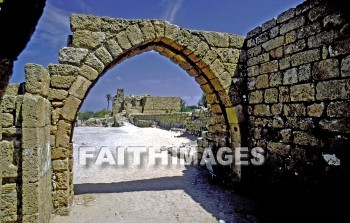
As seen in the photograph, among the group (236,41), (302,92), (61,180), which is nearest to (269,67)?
(302,92)

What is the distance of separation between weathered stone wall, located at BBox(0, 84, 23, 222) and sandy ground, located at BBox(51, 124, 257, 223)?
0.86 m

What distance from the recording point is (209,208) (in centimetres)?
391

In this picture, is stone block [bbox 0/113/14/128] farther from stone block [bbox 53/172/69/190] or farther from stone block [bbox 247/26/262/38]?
stone block [bbox 247/26/262/38]

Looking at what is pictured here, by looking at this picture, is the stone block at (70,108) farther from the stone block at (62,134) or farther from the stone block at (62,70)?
the stone block at (62,70)

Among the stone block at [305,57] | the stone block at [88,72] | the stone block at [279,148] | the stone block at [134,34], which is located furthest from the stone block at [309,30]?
the stone block at [88,72]

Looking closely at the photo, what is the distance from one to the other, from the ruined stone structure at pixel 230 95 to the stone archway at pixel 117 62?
0.02 meters

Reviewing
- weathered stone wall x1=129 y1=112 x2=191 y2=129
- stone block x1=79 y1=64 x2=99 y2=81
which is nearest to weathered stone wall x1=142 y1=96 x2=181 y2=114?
weathered stone wall x1=129 y1=112 x2=191 y2=129

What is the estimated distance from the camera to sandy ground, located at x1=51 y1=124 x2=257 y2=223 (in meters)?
3.57

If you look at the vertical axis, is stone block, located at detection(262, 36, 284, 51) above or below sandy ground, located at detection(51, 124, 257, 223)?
above

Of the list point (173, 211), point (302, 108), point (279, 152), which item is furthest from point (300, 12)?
point (173, 211)

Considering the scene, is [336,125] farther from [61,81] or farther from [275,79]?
[61,81]

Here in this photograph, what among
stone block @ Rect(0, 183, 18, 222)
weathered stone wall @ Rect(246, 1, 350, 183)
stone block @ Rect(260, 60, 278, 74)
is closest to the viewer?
stone block @ Rect(0, 183, 18, 222)

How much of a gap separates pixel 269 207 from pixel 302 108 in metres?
1.70

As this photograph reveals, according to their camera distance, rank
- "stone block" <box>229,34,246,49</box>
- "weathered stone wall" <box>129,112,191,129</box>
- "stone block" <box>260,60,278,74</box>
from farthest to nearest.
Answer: "weathered stone wall" <box>129,112,191,129</box> < "stone block" <box>229,34,246,49</box> < "stone block" <box>260,60,278,74</box>
